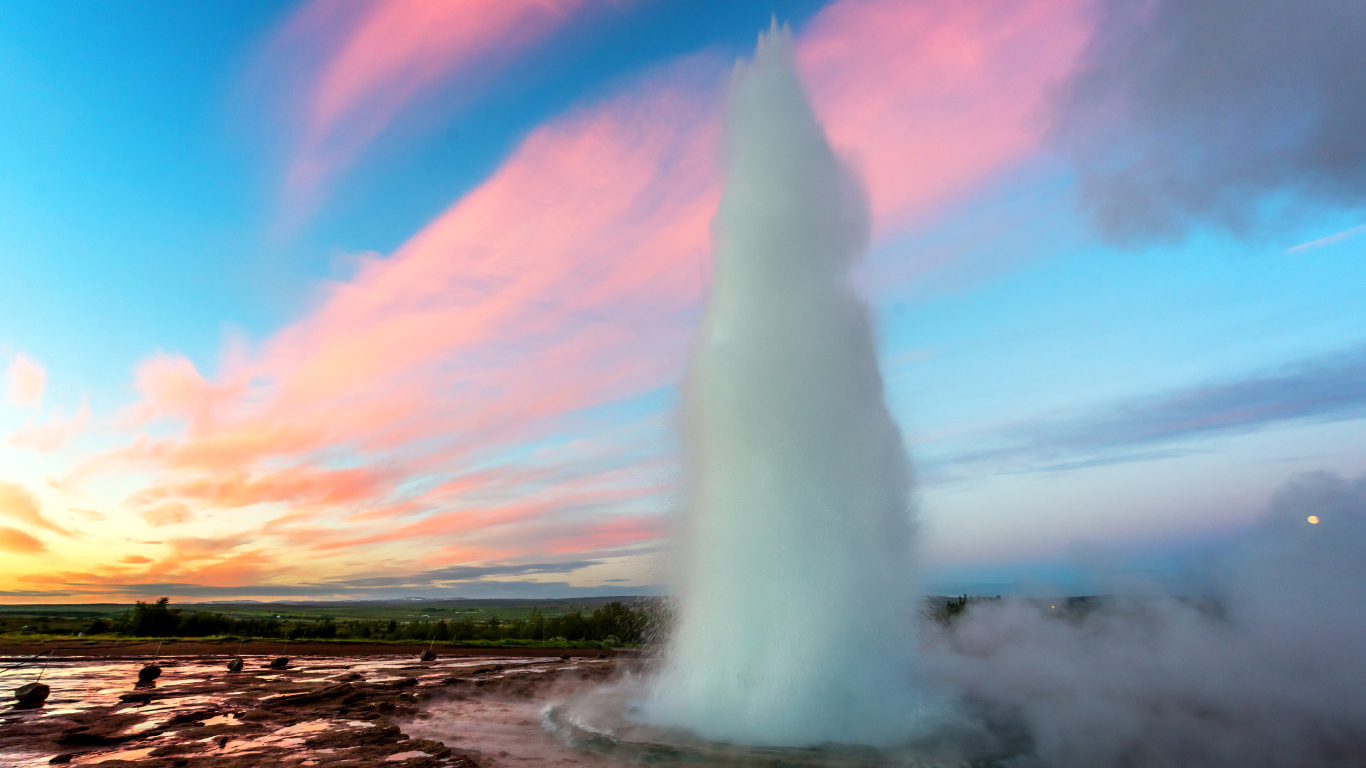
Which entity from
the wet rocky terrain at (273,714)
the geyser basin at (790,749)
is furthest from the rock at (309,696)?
the geyser basin at (790,749)

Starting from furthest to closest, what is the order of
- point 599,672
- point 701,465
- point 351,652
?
point 351,652 → point 599,672 → point 701,465

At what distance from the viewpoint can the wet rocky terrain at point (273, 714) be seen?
12.8m

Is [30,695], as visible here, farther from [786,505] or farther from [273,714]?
[786,505]

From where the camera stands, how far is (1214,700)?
57.5 feet

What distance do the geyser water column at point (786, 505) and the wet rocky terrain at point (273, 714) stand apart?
4.28 m

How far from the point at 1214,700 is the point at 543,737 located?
1945 centimetres

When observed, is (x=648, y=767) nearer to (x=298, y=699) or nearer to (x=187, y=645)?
(x=298, y=699)

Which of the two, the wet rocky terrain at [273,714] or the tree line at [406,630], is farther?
the tree line at [406,630]

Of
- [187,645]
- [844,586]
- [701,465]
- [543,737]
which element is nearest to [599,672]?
[543,737]

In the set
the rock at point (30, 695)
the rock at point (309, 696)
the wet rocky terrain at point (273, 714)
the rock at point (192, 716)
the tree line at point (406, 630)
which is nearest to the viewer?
the wet rocky terrain at point (273, 714)

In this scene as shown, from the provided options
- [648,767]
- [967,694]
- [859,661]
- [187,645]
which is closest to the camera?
[648,767]

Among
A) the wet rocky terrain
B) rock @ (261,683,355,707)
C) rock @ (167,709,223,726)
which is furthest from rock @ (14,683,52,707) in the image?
rock @ (261,683,355,707)

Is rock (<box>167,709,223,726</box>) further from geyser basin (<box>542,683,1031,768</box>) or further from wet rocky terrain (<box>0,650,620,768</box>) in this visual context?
geyser basin (<box>542,683,1031,768</box>)

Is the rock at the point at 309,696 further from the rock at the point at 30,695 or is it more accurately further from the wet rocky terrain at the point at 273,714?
the rock at the point at 30,695
